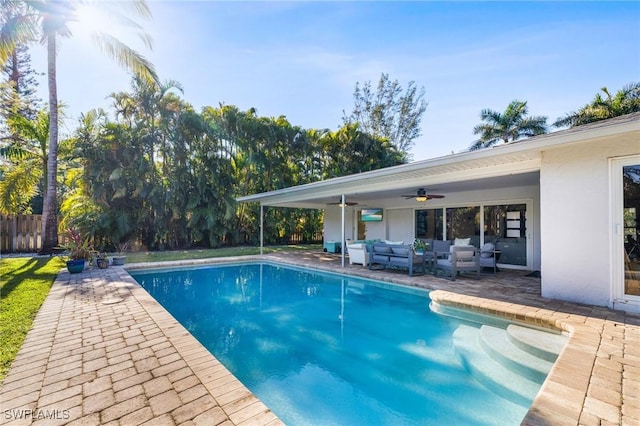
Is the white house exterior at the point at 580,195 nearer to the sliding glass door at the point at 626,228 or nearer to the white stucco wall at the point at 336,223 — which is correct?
the sliding glass door at the point at 626,228

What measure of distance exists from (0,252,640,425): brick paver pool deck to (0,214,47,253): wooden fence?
10674 mm

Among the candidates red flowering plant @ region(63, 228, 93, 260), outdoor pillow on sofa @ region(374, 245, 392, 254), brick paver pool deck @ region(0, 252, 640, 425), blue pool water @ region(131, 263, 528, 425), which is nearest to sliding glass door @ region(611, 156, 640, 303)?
brick paver pool deck @ region(0, 252, 640, 425)

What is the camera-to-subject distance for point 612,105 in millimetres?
17172

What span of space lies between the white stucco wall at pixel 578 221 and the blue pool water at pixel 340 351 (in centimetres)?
221

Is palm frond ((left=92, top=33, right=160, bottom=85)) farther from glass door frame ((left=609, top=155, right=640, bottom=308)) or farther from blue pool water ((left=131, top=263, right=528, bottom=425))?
glass door frame ((left=609, top=155, right=640, bottom=308))

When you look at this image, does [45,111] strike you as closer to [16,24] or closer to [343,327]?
[16,24]

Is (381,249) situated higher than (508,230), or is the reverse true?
(508,230)

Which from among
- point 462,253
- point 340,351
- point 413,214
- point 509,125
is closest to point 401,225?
point 413,214

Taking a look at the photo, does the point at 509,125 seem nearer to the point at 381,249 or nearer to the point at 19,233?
the point at 381,249

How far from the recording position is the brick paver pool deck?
2193 mm

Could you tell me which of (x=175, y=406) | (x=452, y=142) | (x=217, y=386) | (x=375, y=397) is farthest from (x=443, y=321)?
(x=452, y=142)

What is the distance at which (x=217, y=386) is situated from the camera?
102 inches

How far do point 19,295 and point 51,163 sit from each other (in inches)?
284

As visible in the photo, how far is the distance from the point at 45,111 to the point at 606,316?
63.9 feet
